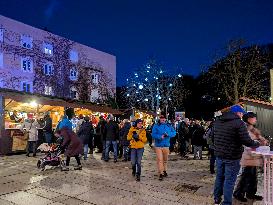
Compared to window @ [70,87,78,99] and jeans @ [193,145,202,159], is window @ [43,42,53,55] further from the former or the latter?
jeans @ [193,145,202,159]

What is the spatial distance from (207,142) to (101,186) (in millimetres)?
3370

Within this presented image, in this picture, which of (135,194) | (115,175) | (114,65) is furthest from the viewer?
(114,65)

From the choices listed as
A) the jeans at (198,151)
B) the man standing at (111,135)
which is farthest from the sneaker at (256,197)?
the jeans at (198,151)

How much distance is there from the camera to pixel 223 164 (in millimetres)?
5879

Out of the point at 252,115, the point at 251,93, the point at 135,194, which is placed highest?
the point at 251,93

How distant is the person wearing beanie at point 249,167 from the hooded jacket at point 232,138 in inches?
41.3

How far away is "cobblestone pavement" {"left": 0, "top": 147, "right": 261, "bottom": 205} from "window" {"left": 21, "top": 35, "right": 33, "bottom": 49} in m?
25.4

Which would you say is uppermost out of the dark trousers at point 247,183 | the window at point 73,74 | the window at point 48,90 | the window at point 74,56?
the window at point 74,56

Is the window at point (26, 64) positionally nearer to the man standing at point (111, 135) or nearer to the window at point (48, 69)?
the window at point (48, 69)

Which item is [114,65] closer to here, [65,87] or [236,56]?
[65,87]

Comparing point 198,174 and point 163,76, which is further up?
point 163,76

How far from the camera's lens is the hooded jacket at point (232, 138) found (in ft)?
18.3

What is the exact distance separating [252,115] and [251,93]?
3275cm

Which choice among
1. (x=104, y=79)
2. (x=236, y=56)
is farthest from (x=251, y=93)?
(x=104, y=79)
